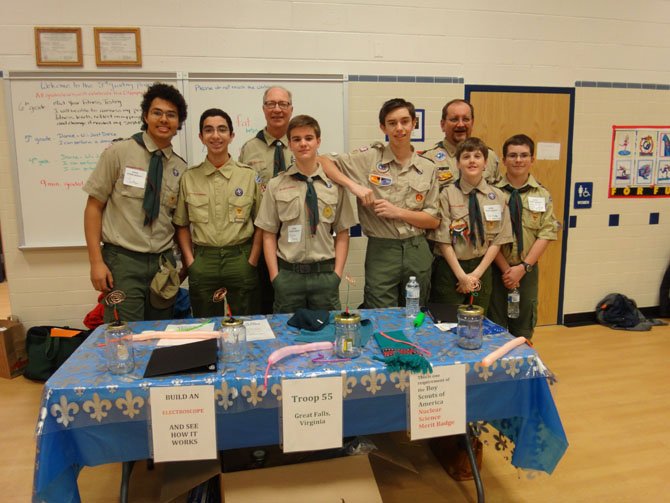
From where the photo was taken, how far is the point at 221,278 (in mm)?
2490

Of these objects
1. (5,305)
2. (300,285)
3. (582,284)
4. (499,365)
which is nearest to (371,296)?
(300,285)

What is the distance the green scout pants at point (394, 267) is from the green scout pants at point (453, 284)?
16 cm

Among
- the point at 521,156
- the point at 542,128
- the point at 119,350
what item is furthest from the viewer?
the point at 542,128

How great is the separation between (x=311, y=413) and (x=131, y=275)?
1.38 m

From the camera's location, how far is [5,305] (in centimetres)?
525

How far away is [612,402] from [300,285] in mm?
2110

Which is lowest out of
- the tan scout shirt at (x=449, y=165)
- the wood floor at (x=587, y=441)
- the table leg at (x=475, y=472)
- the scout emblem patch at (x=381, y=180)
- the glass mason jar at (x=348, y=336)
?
the wood floor at (x=587, y=441)

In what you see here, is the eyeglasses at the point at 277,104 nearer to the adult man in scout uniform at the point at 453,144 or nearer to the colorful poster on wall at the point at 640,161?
the adult man in scout uniform at the point at 453,144

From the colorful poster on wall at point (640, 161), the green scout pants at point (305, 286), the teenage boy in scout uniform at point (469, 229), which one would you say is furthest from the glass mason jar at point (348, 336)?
the colorful poster on wall at point (640, 161)

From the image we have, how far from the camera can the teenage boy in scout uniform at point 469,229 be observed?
262cm

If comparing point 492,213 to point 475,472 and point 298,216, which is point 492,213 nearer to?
point 298,216

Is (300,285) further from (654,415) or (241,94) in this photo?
(654,415)

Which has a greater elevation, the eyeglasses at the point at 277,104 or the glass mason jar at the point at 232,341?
the eyeglasses at the point at 277,104

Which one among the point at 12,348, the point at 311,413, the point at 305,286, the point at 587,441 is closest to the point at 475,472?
the point at 311,413
